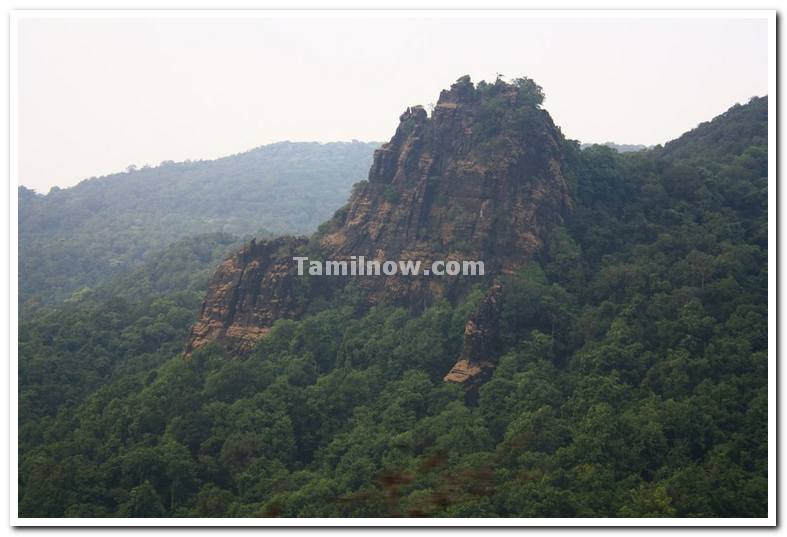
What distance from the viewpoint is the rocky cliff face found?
34.2 meters

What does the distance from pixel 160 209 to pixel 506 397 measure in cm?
9212

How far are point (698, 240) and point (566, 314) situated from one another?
264 inches

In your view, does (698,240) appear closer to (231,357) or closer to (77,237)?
(231,357)

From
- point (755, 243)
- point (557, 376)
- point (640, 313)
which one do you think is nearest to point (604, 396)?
point (557, 376)

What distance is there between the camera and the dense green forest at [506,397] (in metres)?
23.3

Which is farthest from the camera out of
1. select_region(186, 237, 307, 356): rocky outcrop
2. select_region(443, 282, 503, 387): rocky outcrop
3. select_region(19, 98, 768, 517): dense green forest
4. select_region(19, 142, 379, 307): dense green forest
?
select_region(19, 142, 379, 307): dense green forest

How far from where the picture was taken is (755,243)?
3388 centimetres

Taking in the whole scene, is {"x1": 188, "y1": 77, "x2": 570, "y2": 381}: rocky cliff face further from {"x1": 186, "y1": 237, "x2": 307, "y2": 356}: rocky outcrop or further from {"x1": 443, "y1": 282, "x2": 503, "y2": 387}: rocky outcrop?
{"x1": 443, "y1": 282, "x2": 503, "y2": 387}: rocky outcrop

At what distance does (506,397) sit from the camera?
2809cm

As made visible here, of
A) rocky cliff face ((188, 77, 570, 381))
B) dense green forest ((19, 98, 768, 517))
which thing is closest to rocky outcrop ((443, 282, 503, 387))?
dense green forest ((19, 98, 768, 517))

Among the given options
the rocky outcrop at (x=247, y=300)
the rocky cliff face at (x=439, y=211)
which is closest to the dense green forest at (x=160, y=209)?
the rocky outcrop at (x=247, y=300)

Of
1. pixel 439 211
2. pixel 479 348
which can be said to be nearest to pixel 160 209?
pixel 439 211

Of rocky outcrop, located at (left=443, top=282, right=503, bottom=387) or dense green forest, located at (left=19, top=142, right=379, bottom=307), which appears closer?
rocky outcrop, located at (left=443, top=282, right=503, bottom=387)

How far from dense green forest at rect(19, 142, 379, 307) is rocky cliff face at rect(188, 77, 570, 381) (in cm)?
3001
